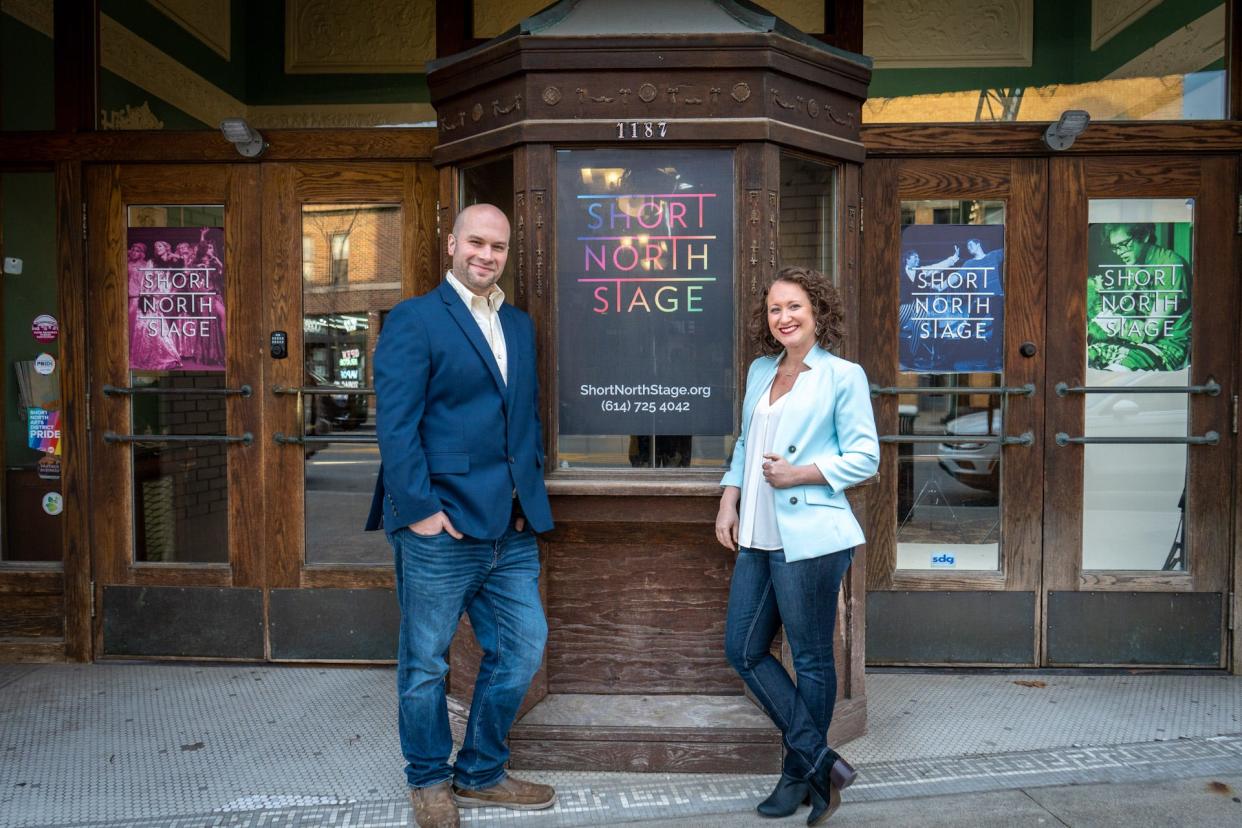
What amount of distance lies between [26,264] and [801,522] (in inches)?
159

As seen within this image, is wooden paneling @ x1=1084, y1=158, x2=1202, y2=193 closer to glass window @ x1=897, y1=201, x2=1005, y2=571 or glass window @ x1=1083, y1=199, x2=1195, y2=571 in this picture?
glass window @ x1=1083, y1=199, x2=1195, y2=571

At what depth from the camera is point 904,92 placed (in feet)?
14.6

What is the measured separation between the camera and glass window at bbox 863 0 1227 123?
442 cm

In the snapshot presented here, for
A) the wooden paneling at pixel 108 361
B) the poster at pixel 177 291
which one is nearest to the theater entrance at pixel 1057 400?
the poster at pixel 177 291

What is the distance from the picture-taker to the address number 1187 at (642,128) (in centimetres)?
351

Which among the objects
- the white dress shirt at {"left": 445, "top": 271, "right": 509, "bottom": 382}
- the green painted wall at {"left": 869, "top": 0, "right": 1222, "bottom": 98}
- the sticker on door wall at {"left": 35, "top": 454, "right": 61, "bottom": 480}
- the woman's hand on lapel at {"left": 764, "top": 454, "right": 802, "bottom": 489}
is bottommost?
the sticker on door wall at {"left": 35, "top": 454, "right": 61, "bottom": 480}

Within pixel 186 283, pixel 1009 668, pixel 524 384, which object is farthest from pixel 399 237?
pixel 1009 668

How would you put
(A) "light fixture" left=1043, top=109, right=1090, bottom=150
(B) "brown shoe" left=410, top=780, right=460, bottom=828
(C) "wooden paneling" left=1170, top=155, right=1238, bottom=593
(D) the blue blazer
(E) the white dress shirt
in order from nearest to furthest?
(D) the blue blazer → (B) "brown shoe" left=410, top=780, right=460, bottom=828 → (E) the white dress shirt → (A) "light fixture" left=1043, top=109, right=1090, bottom=150 → (C) "wooden paneling" left=1170, top=155, right=1238, bottom=593

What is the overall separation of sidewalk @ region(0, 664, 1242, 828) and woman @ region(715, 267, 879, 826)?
36 centimetres

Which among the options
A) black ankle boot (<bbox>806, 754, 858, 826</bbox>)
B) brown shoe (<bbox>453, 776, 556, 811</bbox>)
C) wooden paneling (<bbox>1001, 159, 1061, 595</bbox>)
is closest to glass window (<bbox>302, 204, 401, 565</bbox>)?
brown shoe (<bbox>453, 776, 556, 811</bbox>)

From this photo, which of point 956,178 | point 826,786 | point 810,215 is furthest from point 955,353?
point 826,786

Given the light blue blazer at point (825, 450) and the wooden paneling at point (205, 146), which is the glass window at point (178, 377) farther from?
the light blue blazer at point (825, 450)

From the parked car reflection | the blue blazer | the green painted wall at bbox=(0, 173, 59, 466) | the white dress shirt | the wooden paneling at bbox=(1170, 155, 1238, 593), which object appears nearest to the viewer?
the blue blazer

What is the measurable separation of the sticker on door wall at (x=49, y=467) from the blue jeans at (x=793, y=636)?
3.55 m
